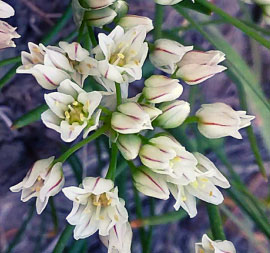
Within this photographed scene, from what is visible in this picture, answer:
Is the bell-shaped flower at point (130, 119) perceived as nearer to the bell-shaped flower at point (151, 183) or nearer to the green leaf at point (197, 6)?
the bell-shaped flower at point (151, 183)

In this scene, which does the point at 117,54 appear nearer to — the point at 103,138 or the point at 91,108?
the point at 91,108

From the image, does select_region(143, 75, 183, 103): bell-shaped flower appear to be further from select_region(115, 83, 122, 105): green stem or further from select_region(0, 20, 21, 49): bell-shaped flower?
select_region(0, 20, 21, 49): bell-shaped flower

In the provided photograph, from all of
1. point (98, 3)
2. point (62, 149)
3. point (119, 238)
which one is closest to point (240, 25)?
point (98, 3)

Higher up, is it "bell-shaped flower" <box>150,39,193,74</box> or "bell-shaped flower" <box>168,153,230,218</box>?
"bell-shaped flower" <box>150,39,193,74</box>

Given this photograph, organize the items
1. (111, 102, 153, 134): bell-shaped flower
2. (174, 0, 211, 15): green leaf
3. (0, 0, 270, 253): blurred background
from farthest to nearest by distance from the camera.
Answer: (0, 0, 270, 253): blurred background < (174, 0, 211, 15): green leaf < (111, 102, 153, 134): bell-shaped flower

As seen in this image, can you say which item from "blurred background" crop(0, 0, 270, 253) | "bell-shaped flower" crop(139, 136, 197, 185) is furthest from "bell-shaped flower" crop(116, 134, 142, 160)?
"blurred background" crop(0, 0, 270, 253)

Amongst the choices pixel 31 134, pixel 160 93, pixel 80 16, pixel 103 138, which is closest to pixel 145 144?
pixel 160 93

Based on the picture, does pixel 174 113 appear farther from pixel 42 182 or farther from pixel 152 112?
pixel 42 182
